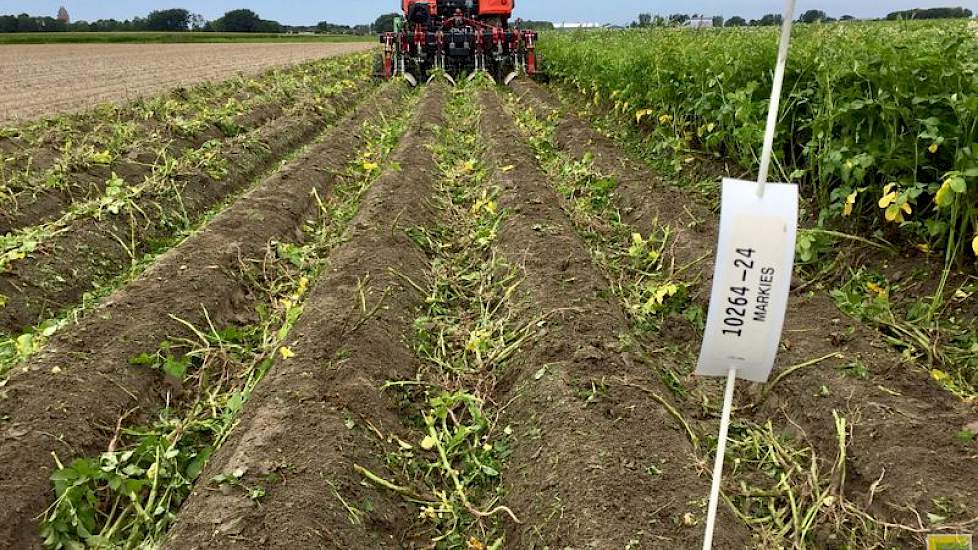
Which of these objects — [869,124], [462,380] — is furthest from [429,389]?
[869,124]

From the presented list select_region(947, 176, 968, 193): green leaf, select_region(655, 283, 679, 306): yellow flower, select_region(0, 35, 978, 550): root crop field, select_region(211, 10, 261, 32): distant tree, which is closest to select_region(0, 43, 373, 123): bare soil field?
select_region(0, 35, 978, 550): root crop field

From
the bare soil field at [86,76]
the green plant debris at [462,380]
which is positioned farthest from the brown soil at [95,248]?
the bare soil field at [86,76]

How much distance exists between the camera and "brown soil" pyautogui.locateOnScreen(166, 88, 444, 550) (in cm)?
245

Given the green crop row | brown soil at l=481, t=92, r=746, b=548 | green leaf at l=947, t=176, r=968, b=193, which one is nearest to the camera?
brown soil at l=481, t=92, r=746, b=548

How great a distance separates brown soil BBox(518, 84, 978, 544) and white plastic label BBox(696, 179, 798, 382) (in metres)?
1.39

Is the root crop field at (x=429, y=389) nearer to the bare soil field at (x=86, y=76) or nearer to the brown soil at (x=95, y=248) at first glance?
the brown soil at (x=95, y=248)

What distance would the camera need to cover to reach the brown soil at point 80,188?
19.7 feet

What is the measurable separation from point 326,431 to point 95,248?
144 inches

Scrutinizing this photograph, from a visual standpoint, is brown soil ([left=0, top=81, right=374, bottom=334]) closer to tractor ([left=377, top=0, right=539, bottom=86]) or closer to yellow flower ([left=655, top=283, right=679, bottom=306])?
yellow flower ([left=655, top=283, right=679, bottom=306])

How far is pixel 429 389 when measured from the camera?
3473 mm

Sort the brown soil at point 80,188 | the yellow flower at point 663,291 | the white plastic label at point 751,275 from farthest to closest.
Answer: the brown soil at point 80,188, the yellow flower at point 663,291, the white plastic label at point 751,275

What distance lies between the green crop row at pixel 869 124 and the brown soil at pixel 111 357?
13.5 ft

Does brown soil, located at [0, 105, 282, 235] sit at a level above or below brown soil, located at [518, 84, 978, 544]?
above

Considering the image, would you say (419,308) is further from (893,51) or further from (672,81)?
(672,81)
